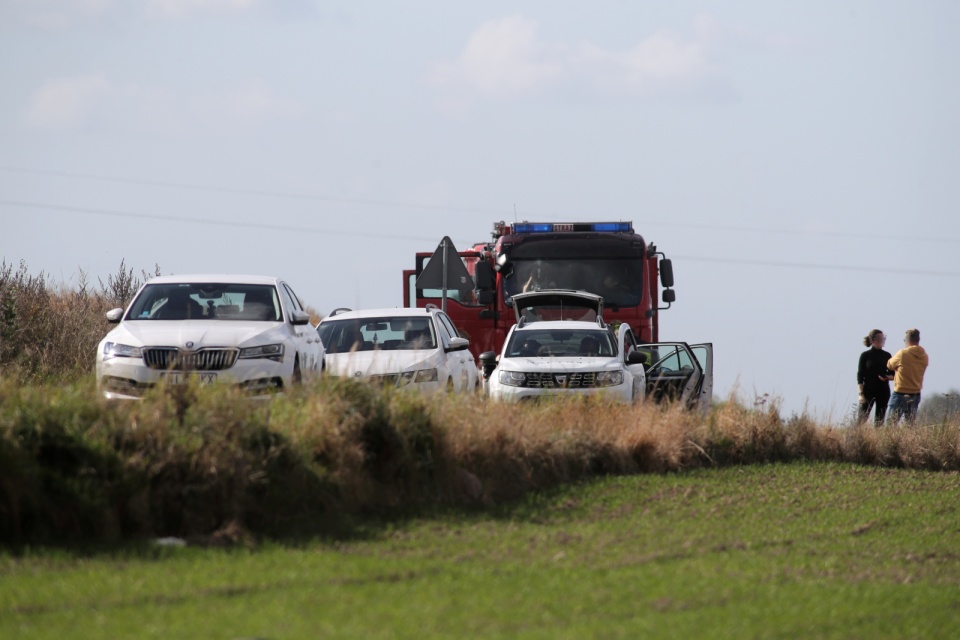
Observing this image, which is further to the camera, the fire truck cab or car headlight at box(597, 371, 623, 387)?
the fire truck cab

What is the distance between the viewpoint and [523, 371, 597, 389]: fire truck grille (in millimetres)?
18719

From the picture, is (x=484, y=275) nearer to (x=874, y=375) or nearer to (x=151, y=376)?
(x=874, y=375)

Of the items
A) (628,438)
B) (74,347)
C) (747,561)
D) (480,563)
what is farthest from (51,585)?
(74,347)

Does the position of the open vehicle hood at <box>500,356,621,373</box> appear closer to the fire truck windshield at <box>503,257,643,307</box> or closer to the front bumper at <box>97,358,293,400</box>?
the front bumper at <box>97,358,293,400</box>

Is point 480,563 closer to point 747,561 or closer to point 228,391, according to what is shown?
point 747,561

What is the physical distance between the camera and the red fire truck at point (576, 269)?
24250 mm

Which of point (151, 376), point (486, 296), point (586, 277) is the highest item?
point (586, 277)

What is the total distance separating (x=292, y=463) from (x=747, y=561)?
3.83 metres

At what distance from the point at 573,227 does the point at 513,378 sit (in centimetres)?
638

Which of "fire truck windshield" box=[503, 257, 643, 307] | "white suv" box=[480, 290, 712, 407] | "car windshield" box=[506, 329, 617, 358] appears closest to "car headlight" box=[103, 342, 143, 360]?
"white suv" box=[480, 290, 712, 407]

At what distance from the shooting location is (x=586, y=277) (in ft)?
79.9

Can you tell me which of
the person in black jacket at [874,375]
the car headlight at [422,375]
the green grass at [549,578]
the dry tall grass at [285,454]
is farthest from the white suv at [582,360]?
the green grass at [549,578]

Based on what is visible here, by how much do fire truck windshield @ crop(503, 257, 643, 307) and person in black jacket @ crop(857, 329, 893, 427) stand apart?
405 cm

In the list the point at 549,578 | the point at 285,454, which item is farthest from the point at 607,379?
the point at 549,578
